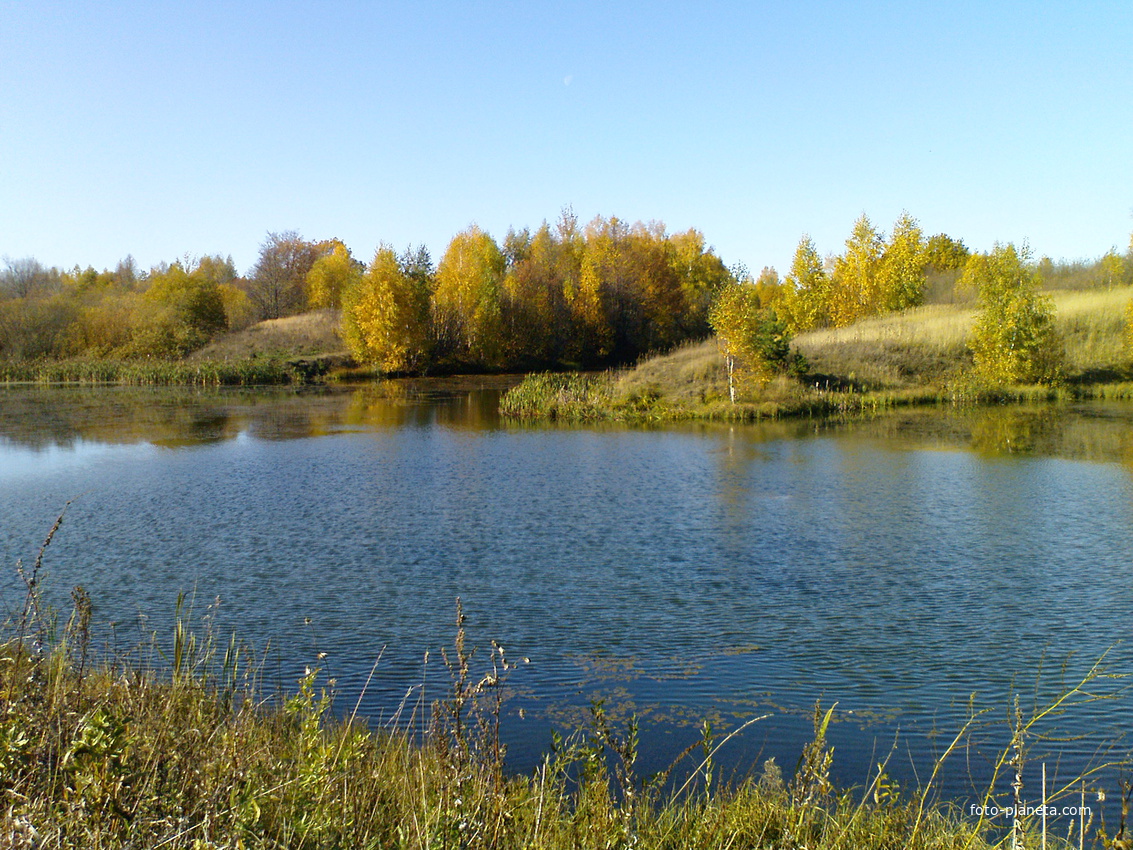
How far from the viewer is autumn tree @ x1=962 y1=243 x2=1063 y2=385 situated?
33719mm

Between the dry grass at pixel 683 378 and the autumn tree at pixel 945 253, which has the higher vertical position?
the autumn tree at pixel 945 253

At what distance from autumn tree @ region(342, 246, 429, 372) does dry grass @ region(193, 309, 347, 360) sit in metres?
2.56

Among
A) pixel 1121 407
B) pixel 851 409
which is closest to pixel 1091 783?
pixel 851 409

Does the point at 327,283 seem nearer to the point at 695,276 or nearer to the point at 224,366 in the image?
the point at 224,366

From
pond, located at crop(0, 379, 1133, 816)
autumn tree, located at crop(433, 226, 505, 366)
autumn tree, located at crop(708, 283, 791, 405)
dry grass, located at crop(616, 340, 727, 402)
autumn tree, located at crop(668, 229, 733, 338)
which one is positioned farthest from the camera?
autumn tree, located at crop(668, 229, 733, 338)

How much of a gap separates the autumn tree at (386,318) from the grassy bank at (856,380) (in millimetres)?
18989

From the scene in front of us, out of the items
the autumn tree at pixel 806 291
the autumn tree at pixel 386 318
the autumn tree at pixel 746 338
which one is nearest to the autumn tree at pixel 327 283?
the autumn tree at pixel 386 318

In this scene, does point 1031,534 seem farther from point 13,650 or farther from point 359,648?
point 13,650

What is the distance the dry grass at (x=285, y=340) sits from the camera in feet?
177

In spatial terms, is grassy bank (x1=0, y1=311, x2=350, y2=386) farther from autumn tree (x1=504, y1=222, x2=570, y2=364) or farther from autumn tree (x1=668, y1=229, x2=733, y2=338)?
Result: autumn tree (x1=668, y1=229, x2=733, y2=338)

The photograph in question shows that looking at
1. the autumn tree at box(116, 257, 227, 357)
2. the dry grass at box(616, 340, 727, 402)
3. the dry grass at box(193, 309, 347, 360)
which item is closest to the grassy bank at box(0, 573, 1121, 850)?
the dry grass at box(616, 340, 727, 402)

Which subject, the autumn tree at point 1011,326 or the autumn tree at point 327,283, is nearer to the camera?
the autumn tree at point 1011,326

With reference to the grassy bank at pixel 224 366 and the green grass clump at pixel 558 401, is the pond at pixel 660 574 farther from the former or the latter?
the grassy bank at pixel 224 366

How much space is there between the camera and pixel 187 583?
10.1 metres
